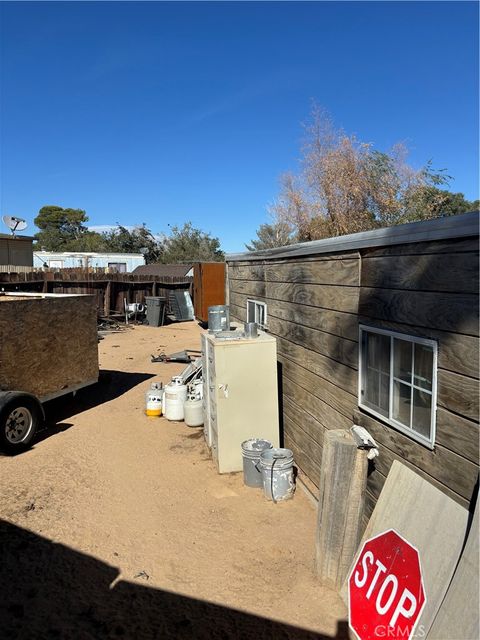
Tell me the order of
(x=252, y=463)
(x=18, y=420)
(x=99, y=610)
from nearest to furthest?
(x=99, y=610), (x=252, y=463), (x=18, y=420)

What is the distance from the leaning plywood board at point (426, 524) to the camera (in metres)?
2.42

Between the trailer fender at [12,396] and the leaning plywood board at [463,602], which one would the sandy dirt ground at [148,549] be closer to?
the trailer fender at [12,396]

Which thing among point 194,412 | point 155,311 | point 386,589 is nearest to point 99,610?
point 386,589

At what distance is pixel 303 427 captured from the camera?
541 centimetres

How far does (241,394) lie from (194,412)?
2073mm

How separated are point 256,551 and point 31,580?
184 centimetres

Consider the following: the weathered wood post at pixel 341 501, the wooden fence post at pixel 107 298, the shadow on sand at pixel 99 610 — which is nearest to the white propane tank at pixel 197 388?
the shadow on sand at pixel 99 610

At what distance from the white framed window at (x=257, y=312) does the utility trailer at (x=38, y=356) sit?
Result: 285 cm

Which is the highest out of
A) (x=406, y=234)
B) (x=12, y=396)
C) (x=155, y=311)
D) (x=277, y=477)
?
(x=406, y=234)

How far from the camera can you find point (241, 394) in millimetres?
5520

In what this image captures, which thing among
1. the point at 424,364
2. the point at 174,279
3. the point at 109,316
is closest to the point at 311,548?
the point at 424,364

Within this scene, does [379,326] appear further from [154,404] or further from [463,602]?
[154,404]

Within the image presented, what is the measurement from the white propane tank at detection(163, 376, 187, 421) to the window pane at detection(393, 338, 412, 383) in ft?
15.9

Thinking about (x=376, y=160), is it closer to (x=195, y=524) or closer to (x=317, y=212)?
(x=317, y=212)
